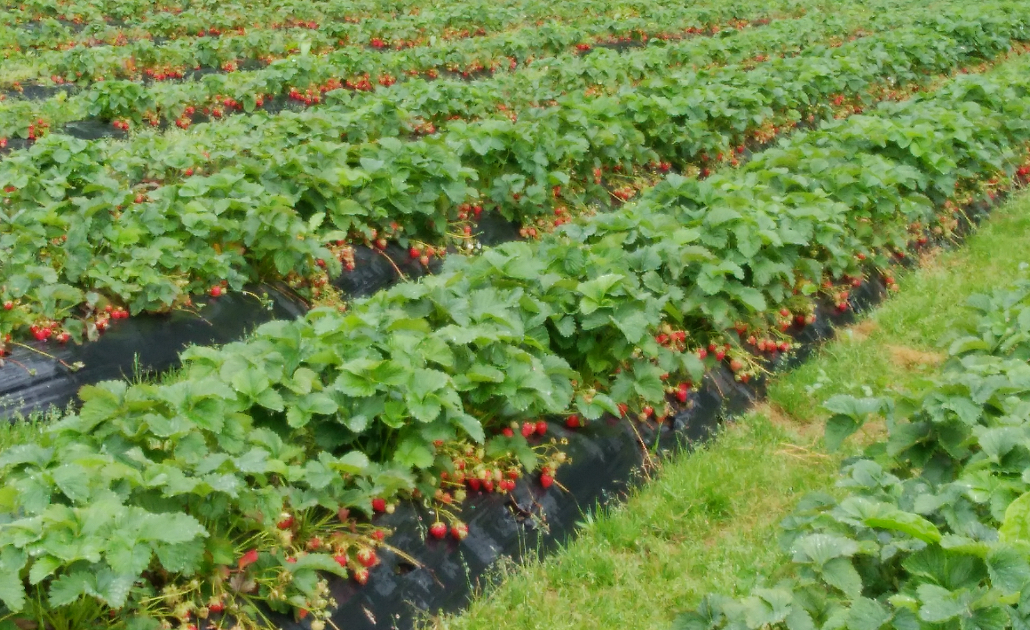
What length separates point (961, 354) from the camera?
547cm

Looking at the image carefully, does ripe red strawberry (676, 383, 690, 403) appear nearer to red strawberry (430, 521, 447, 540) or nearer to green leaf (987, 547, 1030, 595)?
red strawberry (430, 521, 447, 540)

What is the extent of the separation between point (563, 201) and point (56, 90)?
7.49m

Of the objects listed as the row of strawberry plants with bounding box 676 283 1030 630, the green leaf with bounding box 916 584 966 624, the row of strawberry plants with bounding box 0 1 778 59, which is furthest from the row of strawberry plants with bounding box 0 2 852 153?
the green leaf with bounding box 916 584 966 624

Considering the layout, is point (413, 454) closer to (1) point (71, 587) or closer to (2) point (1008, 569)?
(1) point (71, 587)

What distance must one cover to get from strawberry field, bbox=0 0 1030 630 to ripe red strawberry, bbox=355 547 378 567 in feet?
0.08

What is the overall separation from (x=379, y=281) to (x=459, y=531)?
347cm

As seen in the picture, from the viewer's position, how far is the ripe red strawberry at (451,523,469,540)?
4.07 metres

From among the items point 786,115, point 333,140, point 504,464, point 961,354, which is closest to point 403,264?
point 333,140

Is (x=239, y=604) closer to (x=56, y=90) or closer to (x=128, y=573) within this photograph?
(x=128, y=573)

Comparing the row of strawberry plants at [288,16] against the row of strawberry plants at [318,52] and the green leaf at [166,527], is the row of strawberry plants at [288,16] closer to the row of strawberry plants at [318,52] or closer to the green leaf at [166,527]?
the row of strawberry plants at [318,52]

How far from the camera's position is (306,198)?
705cm

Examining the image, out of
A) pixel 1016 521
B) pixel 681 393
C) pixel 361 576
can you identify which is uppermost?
pixel 1016 521

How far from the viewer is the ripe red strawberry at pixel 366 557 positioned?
3723 millimetres

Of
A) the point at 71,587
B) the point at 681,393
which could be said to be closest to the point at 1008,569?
the point at 681,393
